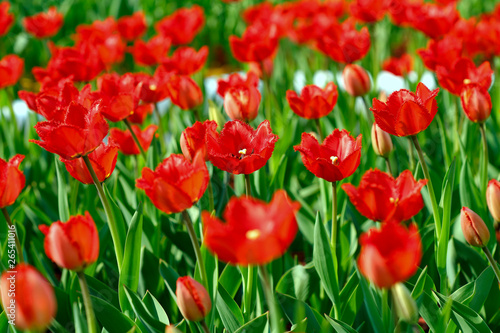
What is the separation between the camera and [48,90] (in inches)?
69.6

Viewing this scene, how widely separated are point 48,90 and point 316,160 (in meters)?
0.97

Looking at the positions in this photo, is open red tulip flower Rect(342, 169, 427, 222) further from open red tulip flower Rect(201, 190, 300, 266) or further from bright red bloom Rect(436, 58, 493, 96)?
bright red bloom Rect(436, 58, 493, 96)

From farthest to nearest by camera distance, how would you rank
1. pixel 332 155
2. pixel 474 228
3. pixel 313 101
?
pixel 313 101
pixel 332 155
pixel 474 228

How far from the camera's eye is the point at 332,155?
1.36 metres

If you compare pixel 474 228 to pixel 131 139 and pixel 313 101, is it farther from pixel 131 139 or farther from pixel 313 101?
pixel 131 139

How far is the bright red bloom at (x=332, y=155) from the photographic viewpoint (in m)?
1.24

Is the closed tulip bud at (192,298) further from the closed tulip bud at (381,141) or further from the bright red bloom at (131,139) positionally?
the bright red bloom at (131,139)

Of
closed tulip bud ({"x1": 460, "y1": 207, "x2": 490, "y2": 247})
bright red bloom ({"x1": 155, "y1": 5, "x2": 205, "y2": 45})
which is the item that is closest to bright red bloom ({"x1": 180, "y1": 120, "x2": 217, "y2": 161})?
closed tulip bud ({"x1": 460, "y1": 207, "x2": 490, "y2": 247})

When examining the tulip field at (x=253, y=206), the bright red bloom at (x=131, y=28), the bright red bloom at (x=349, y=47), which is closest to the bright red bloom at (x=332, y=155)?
the tulip field at (x=253, y=206)

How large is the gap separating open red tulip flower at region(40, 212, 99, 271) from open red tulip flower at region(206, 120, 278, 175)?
1.15 feet

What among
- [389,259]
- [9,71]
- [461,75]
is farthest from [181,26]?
[389,259]

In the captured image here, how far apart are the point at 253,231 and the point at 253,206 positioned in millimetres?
40

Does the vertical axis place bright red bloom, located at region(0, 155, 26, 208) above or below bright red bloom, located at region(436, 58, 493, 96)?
above

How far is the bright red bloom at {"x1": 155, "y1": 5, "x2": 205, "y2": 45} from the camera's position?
3.10 meters
